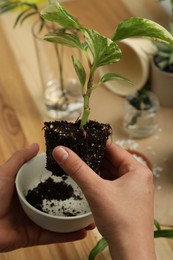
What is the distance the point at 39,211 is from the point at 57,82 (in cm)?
58

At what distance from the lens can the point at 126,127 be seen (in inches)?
41.2

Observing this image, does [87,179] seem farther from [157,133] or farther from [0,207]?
[157,133]

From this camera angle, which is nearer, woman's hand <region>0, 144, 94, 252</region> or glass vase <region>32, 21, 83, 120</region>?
woman's hand <region>0, 144, 94, 252</region>

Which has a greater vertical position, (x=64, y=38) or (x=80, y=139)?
(x=64, y=38)

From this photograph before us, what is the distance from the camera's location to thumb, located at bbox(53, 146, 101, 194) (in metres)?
0.58

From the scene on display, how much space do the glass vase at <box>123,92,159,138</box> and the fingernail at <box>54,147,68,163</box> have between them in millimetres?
464

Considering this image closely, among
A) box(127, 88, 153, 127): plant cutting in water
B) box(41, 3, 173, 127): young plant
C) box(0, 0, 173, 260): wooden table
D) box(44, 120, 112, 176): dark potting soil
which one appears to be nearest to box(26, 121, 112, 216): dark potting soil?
box(44, 120, 112, 176): dark potting soil

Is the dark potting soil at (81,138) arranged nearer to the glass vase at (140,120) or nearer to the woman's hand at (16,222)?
the woman's hand at (16,222)

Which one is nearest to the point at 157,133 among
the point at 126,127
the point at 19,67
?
the point at 126,127

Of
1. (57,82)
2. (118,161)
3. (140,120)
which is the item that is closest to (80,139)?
(118,161)

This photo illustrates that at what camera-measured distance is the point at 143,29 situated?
20.9 inches

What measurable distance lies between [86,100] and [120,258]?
23 centimetres

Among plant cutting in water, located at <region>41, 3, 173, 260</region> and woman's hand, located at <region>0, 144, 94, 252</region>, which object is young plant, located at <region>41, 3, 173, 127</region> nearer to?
plant cutting in water, located at <region>41, 3, 173, 260</region>

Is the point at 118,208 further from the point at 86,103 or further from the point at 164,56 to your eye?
the point at 164,56
